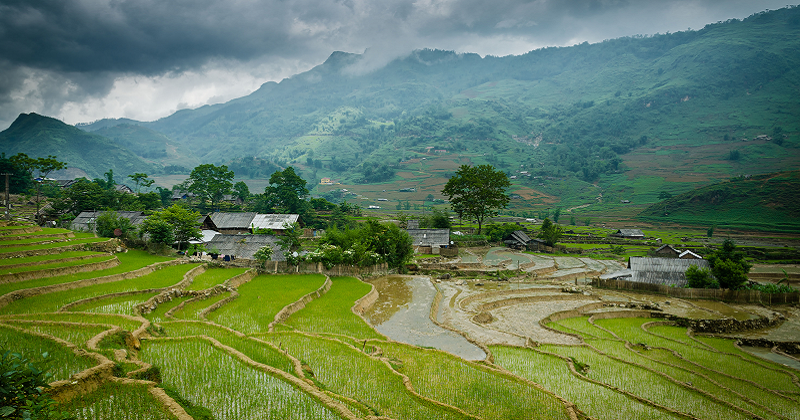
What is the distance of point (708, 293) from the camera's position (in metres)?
34.7

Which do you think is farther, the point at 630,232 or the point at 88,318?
the point at 630,232

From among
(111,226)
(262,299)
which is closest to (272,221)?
(111,226)

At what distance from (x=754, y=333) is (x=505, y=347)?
19.3 meters

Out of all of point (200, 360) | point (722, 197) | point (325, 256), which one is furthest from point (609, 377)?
point (722, 197)

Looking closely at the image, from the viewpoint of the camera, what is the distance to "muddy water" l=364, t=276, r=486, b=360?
1909cm

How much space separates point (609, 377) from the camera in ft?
52.7

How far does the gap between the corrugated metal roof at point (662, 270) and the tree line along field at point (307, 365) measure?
1449 cm

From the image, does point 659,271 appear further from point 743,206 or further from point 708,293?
point 743,206

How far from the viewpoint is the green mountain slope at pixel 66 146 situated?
545 feet

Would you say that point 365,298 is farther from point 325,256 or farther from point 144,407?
point 144,407

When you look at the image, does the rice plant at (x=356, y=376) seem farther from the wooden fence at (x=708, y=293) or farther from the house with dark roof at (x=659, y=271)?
the house with dark roof at (x=659, y=271)

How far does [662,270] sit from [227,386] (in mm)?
41573

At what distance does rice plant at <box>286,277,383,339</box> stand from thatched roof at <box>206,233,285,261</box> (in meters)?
11.1

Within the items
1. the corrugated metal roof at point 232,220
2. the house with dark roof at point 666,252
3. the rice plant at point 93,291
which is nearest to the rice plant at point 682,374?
the rice plant at point 93,291
